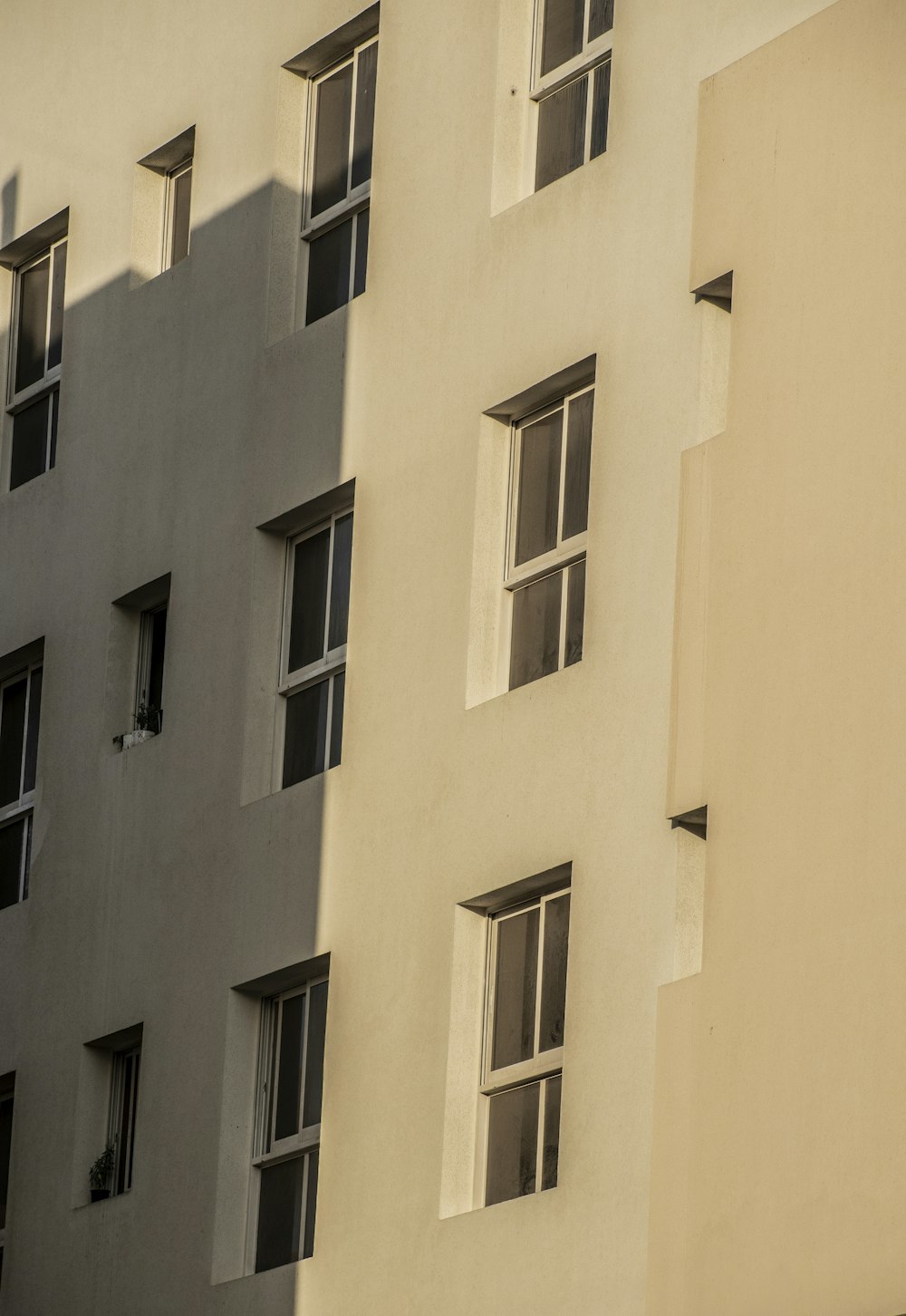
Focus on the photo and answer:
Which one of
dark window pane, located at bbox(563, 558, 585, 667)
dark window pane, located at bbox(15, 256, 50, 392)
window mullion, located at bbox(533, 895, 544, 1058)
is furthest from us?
dark window pane, located at bbox(15, 256, 50, 392)

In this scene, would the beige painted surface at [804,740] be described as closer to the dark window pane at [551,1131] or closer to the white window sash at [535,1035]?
the dark window pane at [551,1131]

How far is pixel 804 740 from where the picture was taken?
1694cm

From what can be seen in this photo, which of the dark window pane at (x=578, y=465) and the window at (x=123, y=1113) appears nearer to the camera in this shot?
the dark window pane at (x=578, y=465)

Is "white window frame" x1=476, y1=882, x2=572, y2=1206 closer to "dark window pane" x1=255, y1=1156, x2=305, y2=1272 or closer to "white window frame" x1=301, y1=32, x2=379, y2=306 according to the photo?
"dark window pane" x1=255, y1=1156, x2=305, y2=1272

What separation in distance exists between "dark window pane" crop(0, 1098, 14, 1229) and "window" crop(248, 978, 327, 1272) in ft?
10.8

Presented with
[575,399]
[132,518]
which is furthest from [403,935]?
[132,518]

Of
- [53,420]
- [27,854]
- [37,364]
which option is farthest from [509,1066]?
[37,364]

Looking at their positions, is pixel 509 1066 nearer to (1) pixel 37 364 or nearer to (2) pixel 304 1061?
(2) pixel 304 1061

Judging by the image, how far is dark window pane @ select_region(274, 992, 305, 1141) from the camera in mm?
20609

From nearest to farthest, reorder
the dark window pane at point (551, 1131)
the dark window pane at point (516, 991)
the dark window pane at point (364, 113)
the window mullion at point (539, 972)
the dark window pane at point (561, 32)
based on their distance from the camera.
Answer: the dark window pane at point (551, 1131), the window mullion at point (539, 972), the dark window pane at point (516, 991), the dark window pane at point (561, 32), the dark window pane at point (364, 113)

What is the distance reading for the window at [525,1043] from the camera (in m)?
18.3

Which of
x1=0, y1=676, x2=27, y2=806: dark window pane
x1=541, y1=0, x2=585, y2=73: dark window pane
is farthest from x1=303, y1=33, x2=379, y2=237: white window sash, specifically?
x1=0, y1=676, x2=27, y2=806: dark window pane

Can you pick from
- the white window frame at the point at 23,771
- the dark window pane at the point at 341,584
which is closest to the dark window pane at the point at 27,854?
the white window frame at the point at 23,771

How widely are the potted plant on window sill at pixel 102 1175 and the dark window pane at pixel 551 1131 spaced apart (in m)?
5.21
